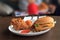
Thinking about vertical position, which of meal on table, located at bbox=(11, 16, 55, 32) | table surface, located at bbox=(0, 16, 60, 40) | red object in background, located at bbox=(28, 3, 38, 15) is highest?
meal on table, located at bbox=(11, 16, 55, 32)

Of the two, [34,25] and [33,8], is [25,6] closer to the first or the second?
[33,8]

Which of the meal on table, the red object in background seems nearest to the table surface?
the meal on table

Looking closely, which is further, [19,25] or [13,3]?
[13,3]

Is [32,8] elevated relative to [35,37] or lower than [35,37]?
lower

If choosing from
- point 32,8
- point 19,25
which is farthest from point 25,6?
point 19,25

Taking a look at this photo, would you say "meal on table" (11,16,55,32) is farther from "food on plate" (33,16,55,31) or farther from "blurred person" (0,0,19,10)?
"blurred person" (0,0,19,10)

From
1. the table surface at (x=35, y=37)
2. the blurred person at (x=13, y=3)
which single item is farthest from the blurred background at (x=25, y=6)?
the table surface at (x=35, y=37)

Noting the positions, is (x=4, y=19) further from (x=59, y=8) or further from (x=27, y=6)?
(x=59, y=8)

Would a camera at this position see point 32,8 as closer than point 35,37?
No

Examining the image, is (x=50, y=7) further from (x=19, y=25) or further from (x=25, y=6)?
(x=19, y=25)

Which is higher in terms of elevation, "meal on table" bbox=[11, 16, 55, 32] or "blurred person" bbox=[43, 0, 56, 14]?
"meal on table" bbox=[11, 16, 55, 32]

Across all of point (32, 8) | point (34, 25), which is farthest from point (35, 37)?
point (32, 8)
